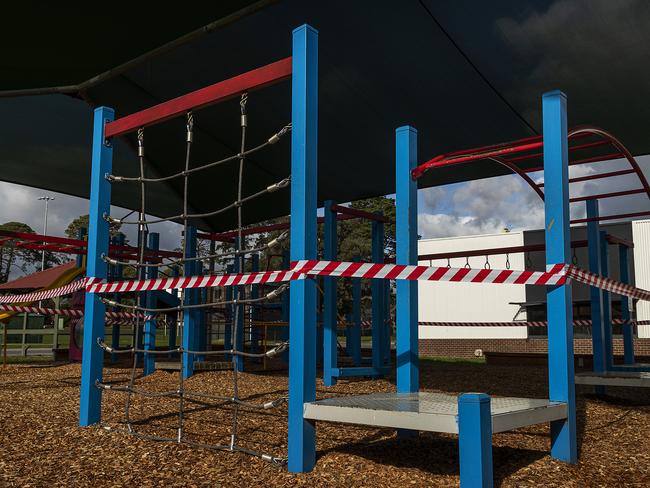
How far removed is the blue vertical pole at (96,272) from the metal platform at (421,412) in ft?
6.19

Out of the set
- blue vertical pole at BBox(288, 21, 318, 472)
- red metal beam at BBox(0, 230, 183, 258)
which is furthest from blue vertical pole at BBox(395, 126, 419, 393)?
red metal beam at BBox(0, 230, 183, 258)

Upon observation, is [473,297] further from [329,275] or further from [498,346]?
[329,275]

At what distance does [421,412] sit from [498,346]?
19.3 m

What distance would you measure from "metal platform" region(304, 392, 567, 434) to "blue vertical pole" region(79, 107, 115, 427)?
189 cm

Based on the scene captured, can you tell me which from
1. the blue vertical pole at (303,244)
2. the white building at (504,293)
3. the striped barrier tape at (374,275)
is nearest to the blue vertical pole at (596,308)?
the striped barrier tape at (374,275)

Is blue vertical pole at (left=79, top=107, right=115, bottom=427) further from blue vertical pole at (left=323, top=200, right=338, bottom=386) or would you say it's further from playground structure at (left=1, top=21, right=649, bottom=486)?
blue vertical pole at (left=323, top=200, right=338, bottom=386)

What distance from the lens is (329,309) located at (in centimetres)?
712

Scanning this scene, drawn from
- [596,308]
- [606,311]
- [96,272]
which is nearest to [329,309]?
[596,308]

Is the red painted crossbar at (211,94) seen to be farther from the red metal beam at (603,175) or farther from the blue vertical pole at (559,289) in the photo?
the red metal beam at (603,175)

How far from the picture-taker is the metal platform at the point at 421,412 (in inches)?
106

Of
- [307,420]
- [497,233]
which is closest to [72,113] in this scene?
[307,420]

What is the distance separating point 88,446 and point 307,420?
139 centimetres

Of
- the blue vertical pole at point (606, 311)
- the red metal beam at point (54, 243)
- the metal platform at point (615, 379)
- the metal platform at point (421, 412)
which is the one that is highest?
the red metal beam at point (54, 243)

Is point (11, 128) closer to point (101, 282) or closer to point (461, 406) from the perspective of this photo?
point (101, 282)
